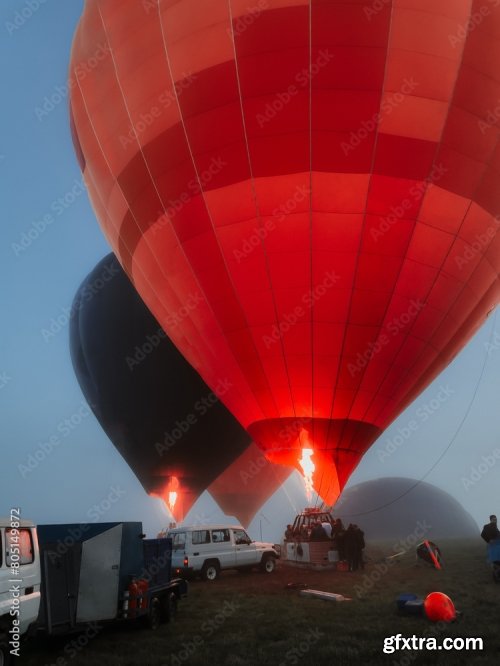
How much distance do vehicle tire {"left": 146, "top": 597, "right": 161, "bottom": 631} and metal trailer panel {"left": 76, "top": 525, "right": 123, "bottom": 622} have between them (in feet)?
2.39

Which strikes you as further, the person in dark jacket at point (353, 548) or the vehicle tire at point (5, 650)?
the person in dark jacket at point (353, 548)

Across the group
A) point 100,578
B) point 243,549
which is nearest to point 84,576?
point 100,578

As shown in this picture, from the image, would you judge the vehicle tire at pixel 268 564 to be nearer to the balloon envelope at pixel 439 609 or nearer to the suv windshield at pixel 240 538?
the suv windshield at pixel 240 538

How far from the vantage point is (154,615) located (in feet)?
26.5

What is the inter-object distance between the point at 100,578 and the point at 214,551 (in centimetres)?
605

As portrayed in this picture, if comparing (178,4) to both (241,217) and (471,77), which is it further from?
(471,77)

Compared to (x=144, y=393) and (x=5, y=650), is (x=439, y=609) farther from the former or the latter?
(x=144, y=393)

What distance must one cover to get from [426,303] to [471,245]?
1.42 m

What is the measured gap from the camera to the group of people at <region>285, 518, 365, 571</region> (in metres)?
13.5

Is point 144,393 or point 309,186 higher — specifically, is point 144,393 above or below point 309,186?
below

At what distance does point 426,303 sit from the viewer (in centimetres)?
1145

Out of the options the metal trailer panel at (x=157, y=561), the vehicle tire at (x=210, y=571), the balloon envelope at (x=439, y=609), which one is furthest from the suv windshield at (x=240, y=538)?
the balloon envelope at (x=439, y=609)

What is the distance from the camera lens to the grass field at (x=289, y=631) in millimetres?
6125

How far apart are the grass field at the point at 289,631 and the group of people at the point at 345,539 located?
2503mm
